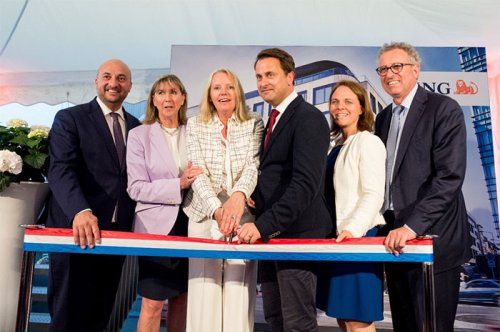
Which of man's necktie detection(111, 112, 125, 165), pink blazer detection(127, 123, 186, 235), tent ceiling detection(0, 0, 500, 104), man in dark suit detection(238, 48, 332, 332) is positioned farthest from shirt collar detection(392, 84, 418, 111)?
tent ceiling detection(0, 0, 500, 104)

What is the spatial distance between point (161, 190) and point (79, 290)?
72 cm

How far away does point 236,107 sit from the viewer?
228 centimetres

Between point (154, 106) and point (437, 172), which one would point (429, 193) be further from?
point (154, 106)

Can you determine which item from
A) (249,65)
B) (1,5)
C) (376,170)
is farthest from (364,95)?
(1,5)

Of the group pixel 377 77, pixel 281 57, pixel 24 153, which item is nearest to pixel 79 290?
pixel 24 153

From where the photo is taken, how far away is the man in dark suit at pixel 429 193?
209cm

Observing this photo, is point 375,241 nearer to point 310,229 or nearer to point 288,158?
point 310,229

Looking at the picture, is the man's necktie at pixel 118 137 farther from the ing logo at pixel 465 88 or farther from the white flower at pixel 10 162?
the ing logo at pixel 465 88

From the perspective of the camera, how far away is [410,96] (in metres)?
2.35

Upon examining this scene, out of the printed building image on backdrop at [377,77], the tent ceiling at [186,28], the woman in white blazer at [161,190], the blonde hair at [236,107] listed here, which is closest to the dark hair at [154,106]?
the woman in white blazer at [161,190]

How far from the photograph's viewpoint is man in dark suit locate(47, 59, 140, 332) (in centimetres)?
237

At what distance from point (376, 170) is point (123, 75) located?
4.95ft

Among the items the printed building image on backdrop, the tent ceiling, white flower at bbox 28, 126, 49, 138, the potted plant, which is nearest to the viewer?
the potted plant

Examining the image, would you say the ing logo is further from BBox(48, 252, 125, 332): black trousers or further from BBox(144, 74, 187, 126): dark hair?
BBox(48, 252, 125, 332): black trousers
